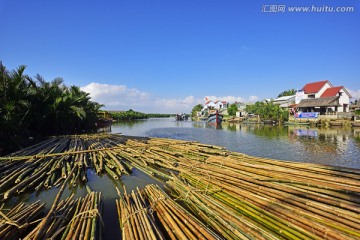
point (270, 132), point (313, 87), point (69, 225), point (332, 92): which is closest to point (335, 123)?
point (332, 92)

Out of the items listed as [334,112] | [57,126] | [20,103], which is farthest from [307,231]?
[334,112]

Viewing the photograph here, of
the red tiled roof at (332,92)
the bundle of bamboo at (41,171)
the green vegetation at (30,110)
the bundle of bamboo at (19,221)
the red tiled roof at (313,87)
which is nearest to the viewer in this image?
the bundle of bamboo at (19,221)

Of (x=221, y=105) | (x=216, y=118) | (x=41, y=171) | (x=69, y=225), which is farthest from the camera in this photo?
(x=221, y=105)

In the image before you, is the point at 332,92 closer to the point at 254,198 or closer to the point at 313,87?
the point at 313,87

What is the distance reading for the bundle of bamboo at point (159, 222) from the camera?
3971 millimetres

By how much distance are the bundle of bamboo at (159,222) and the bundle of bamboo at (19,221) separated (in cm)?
196

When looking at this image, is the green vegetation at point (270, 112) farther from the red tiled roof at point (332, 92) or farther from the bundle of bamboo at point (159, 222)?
the bundle of bamboo at point (159, 222)

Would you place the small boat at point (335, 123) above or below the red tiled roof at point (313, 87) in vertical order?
below

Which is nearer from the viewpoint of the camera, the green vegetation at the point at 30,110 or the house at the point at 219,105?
the green vegetation at the point at 30,110

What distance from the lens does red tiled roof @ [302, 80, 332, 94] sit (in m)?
52.5

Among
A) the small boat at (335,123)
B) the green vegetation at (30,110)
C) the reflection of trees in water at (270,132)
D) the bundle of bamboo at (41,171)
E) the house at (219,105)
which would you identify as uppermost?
Result: the house at (219,105)

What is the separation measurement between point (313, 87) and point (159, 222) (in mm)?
61929

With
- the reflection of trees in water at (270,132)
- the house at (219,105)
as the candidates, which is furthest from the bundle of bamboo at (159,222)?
the house at (219,105)

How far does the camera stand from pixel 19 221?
4.46 metres
